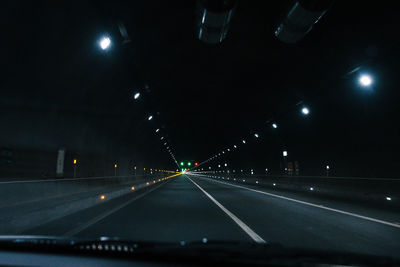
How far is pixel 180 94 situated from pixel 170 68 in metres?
6.43

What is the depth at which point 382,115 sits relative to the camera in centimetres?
2461

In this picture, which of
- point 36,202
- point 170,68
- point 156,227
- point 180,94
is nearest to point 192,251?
point 156,227

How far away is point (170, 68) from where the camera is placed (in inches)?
677

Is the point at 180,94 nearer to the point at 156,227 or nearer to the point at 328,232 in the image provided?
the point at 156,227

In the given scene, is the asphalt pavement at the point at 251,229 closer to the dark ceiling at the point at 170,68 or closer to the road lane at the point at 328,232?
the road lane at the point at 328,232

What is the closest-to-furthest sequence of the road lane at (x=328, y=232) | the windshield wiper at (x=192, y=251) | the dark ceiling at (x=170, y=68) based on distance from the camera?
the windshield wiper at (x=192, y=251) → the road lane at (x=328, y=232) → the dark ceiling at (x=170, y=68)

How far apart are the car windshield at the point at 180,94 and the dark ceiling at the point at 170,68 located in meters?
0.06

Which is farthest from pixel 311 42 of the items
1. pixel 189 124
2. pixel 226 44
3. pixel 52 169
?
pixel 189 124

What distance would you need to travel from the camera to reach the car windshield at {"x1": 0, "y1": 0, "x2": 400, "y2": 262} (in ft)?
27.8

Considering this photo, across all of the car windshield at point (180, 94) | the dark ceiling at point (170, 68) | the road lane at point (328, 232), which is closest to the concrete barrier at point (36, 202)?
the car windshield at point (180, 94)

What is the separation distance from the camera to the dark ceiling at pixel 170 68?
1103 cm

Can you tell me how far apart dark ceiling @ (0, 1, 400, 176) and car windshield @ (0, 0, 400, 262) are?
60 mm

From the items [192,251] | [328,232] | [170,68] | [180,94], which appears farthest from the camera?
[180,94]

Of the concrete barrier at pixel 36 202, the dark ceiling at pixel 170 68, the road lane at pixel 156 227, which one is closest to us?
the road lane at pixel 156 227
